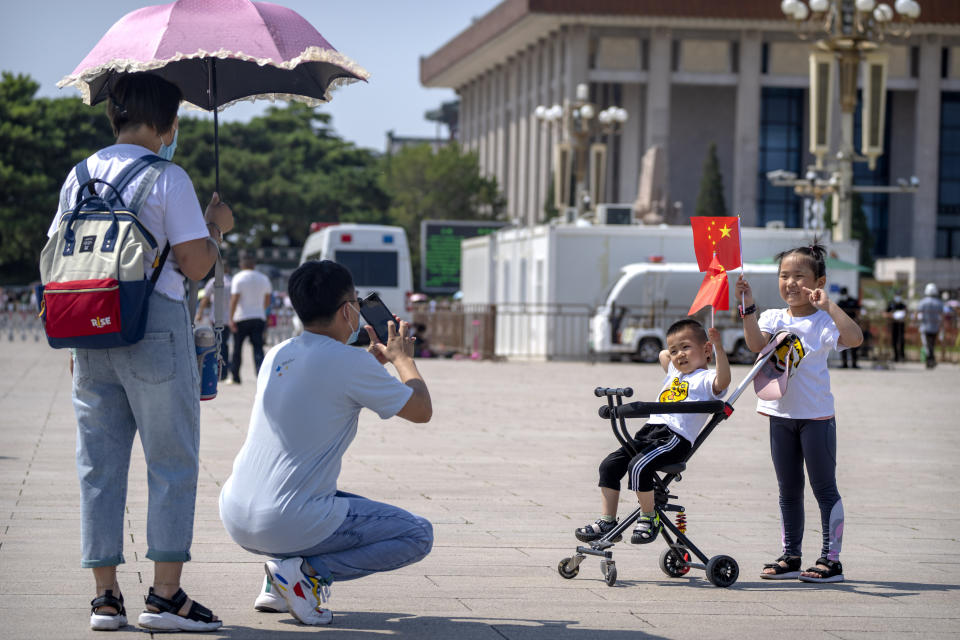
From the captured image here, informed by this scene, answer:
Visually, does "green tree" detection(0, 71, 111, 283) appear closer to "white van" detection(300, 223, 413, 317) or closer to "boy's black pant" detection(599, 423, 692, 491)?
"white van" detection(300, 223, 413, 317)

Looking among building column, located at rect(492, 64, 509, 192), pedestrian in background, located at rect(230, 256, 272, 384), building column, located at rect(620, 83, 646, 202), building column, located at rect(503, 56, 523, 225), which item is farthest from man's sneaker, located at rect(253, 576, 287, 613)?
building column, located at rect(492, 64, 509, 192)

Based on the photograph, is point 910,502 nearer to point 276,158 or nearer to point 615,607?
point 615,607

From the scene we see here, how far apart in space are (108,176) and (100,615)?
4.65 feet

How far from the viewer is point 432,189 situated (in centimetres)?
7100

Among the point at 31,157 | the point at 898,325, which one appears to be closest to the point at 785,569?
the point at 898,325

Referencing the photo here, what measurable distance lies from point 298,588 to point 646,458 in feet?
5.38

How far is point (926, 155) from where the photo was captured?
67750 millimetres

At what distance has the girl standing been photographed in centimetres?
604

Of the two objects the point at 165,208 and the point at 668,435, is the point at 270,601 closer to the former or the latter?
the point at 165,208

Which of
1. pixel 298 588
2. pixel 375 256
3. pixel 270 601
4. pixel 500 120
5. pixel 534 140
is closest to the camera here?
pixel 298 588

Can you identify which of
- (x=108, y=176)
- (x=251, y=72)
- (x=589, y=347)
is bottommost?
(x=589, y=347)

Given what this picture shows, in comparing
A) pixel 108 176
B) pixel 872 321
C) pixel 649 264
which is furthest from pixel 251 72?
pixel 872 321

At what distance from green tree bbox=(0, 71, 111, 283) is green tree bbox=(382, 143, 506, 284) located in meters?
17.4

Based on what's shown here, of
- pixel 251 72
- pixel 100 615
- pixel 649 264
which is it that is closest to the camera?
pixel 100 615
